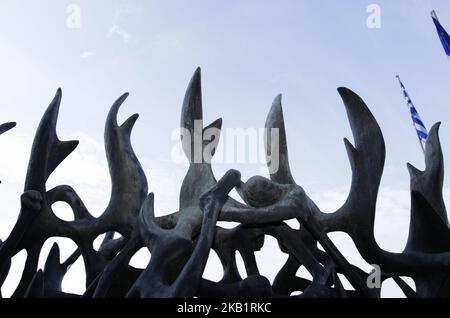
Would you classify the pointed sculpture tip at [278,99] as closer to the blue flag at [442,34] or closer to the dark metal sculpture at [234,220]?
the dark metal sculpture at [234,220]

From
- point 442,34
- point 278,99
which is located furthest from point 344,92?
point 442,34

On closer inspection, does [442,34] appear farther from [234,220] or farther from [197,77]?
[234,220]

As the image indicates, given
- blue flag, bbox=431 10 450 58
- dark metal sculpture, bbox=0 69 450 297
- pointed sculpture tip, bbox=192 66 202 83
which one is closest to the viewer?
dark metal sculpture, bbox=0 69 450 297

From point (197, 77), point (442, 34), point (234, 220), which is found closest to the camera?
point (234, 220)

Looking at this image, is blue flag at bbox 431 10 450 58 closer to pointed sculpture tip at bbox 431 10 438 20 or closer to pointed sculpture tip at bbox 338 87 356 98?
pointed sculpture tip at bbox 431 10 438 20

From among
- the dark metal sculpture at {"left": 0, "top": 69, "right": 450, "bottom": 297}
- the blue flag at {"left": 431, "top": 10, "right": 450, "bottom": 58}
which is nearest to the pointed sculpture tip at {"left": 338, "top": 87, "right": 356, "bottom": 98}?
the dark metal sculpture at {"left": 0, "top": 69, "right": 450, "bottom": 297}

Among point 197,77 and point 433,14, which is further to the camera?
point 433,14

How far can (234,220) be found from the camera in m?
10.4

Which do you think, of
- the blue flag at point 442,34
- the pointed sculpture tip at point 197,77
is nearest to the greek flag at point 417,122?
the blue flag at point 442,34

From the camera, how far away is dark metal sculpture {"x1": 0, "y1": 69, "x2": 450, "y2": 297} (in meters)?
10.1

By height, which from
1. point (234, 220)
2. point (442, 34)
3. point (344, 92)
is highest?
point (442, 34)

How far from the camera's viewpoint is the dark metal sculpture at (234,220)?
10133 mm

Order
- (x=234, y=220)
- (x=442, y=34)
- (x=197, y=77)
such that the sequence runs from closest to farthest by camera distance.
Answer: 1. (x=234, y=220)
2. (x=197, y=77)
3. (x=442, y=34)
